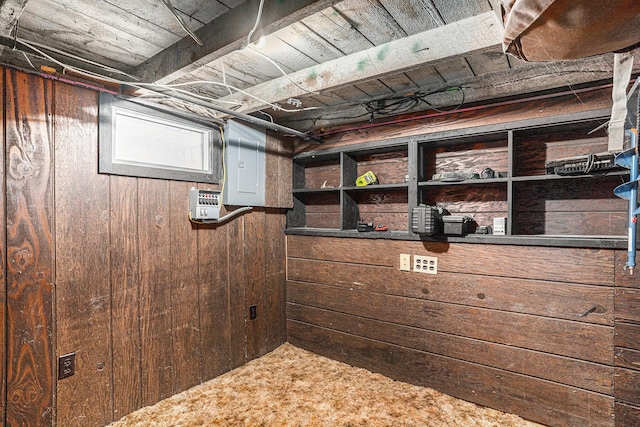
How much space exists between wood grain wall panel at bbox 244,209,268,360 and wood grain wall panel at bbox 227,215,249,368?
4 cm

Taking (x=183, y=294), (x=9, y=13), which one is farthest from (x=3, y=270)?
(x=9, y=13)

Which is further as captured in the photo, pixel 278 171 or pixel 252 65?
pixel 278 171

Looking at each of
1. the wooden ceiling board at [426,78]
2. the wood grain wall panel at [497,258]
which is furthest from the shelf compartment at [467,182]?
the wooden ceiling board at [426,78]

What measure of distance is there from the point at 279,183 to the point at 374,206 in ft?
2.58

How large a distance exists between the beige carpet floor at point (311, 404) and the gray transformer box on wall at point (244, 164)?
48.3 inches

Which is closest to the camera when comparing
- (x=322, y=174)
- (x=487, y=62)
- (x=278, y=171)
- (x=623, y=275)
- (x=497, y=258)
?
(x=623, y=275)

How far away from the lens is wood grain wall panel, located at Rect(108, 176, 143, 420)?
70.1 inches

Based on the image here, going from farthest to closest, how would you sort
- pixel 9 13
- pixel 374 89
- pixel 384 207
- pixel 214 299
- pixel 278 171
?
pixel 278 171 → pixel 384 207 → pixel 214 299 → pixel 374 89 → pixel 9 13

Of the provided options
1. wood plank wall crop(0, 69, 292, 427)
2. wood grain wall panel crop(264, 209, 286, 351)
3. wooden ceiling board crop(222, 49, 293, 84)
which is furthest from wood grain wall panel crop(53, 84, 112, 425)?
wood grain wall panel crop(264, 209, 286, 351)

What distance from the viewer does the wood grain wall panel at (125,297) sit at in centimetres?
178

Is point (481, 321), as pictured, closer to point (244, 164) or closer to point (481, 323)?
point (481, 323)

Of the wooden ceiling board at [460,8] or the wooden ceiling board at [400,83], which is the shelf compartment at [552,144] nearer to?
the wooden ceiling board at [400,83]

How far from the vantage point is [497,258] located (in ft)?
6.26

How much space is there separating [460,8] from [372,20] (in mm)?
343
